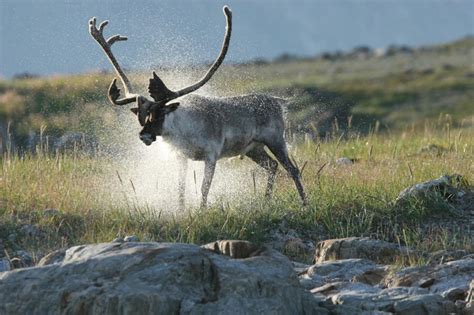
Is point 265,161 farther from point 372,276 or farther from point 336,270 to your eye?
point 372,276

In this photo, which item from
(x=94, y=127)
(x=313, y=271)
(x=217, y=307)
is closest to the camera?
(x=217, y=307)

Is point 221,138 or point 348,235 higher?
point 221,138

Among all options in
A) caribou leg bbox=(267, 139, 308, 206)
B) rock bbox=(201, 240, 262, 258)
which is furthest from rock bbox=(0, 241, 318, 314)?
caribou leg bbox=(267, 139, 308, 206)

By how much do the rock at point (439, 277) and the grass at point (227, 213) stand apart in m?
0.94

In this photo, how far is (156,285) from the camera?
9445 mm

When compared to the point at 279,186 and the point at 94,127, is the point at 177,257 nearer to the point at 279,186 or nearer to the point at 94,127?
the point at 279,186

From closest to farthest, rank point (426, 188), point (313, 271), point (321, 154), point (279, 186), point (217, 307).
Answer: point (217, 307)
point (313, 271)
point (426, 188)
point (279, 186)
point (321, 154)

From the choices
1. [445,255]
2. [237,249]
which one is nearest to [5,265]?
[237,249]

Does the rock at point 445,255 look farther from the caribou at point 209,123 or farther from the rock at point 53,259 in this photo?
the rock at point 53,259

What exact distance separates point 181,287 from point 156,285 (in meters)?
0.19

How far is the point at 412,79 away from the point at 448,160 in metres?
58.1

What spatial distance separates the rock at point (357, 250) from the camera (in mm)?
12539

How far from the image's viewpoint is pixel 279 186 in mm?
17312

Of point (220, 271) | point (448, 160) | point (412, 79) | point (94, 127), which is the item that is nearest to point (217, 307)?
point (220, 271)
